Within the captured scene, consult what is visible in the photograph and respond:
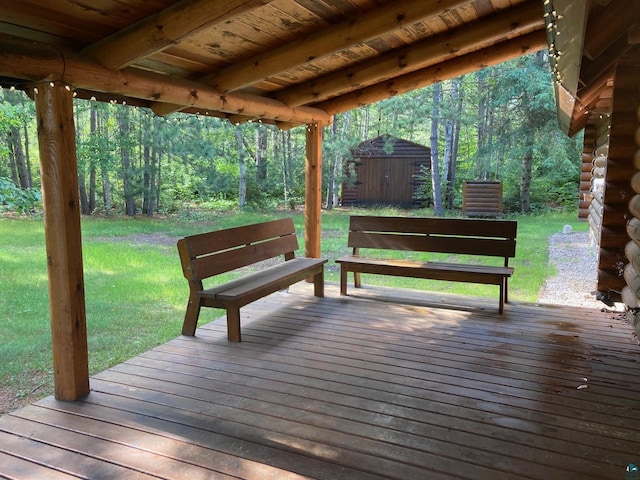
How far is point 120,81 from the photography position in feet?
10.6

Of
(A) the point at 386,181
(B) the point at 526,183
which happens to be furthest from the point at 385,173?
(B) the point at 526,183

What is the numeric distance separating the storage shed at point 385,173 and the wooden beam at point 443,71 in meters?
13.8

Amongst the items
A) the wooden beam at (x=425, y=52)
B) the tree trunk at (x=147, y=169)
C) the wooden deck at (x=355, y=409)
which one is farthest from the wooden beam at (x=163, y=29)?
the tree trunk at (x=147, y=169)

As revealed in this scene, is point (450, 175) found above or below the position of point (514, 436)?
above

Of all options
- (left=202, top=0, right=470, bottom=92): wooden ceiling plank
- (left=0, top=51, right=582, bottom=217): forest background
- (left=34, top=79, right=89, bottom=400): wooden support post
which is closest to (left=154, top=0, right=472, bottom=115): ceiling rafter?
(left=202, top=0, right=470, bottom=92): wooden ceiling plank

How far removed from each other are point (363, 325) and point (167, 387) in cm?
199

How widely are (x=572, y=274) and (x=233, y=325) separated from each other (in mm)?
5559

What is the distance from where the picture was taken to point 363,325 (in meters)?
4.72

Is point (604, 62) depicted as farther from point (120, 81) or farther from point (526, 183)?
point (526, 183)

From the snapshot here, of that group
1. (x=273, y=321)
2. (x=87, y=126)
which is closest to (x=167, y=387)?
(x=273, y=321)

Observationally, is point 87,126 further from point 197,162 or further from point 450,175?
point 450,175

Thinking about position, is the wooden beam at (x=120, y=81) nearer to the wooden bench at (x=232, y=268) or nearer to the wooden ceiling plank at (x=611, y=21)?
the wooden bench at (x=232, y=268)

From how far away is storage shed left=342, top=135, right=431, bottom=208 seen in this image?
19906mm

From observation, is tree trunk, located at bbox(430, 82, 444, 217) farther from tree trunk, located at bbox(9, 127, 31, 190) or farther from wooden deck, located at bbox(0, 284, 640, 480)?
tree trunk, located at bbox(9, 127, 31, 190)
